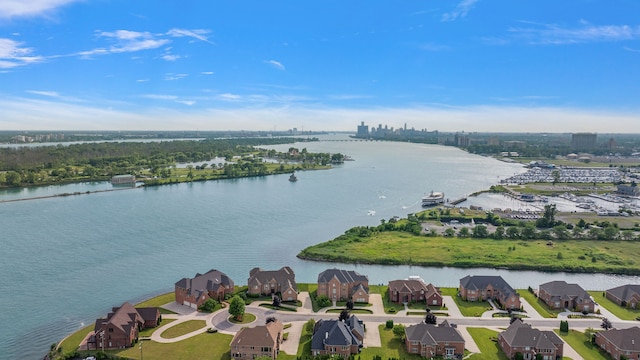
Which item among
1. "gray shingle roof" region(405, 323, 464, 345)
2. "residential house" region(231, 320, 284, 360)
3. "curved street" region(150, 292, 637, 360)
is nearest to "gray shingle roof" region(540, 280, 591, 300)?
"curved street" region(150, 292, 637, 360)

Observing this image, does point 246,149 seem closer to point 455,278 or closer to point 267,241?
point 267,241

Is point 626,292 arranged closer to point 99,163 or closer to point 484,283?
point 484,283

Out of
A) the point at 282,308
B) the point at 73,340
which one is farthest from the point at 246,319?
the point at 73,340

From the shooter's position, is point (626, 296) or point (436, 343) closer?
point (436, 343)

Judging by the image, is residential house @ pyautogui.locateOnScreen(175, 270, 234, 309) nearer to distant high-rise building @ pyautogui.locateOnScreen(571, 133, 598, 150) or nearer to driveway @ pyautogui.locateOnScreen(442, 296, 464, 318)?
driveway @ pyautogui.locateOnScreen(442, 296, 464, 318)

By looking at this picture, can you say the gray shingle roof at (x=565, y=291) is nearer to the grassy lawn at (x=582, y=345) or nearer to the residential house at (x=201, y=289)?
the grassy lawn at (x=582, y=345)

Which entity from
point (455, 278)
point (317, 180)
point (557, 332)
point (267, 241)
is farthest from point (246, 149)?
point (557, 332)
